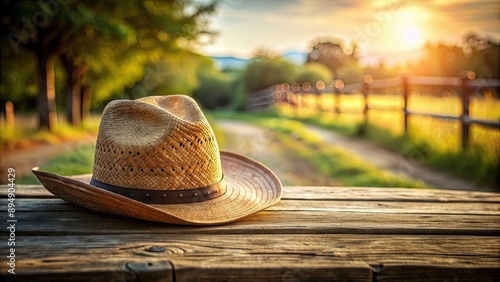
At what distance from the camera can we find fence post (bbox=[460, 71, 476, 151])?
841 cm

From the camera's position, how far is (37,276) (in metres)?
1.47

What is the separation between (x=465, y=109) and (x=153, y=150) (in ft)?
25.2

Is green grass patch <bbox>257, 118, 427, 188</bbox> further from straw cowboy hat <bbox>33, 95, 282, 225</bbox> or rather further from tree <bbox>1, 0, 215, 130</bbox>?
straw cowboy hat <bbox>33, 95, 282, 225</bbox>

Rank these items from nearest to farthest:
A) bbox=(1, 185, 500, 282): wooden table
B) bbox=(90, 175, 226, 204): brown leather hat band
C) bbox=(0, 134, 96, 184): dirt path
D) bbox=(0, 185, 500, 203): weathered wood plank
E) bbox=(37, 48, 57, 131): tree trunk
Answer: bbox=(1, 185, 500, 282): wooden table, bbox=(90, 175, 226, 204): brown leather hat band, bbox=(0, 185, 500, 203): weathered wood plank, bbox=(0, 134, 96, 184): dirt path, bbox=(37, 48, 57, 131): tree trunk

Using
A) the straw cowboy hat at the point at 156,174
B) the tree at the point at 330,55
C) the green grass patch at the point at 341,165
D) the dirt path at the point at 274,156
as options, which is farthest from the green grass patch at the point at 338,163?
the tree at the point at 330,55

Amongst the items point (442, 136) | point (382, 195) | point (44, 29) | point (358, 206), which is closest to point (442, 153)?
point (442, 136)

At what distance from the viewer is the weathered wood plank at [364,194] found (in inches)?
101

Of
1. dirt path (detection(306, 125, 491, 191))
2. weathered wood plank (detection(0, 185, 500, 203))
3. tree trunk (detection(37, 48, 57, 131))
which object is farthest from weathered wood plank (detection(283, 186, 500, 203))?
tree trunk (detection(37, 48, 57, 131))

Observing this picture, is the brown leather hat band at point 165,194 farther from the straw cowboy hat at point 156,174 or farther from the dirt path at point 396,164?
the dirt path at point 396,164

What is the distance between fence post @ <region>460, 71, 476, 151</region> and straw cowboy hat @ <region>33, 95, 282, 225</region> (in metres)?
6.88

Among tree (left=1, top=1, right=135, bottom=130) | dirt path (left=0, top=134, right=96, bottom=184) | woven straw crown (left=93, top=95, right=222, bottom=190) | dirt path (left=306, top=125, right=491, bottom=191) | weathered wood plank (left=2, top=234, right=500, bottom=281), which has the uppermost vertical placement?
tree (left=1, top=1, right=135, bottom=130)

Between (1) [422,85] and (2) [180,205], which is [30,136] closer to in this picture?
(1) [422,85]

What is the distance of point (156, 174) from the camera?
2076mm

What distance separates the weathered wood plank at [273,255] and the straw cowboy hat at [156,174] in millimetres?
189
